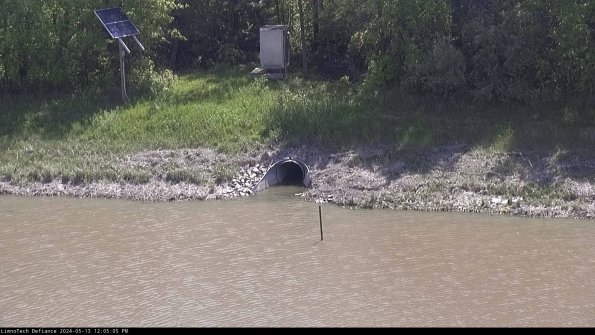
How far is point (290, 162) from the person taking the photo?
20.2 metres

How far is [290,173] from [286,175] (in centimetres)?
15

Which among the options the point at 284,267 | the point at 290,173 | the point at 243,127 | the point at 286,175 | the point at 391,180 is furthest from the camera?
the point at 243,127

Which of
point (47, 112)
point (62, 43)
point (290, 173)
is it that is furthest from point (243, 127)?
point (62, 43)

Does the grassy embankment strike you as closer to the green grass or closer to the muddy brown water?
the green grass

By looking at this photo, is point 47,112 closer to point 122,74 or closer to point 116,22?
point 122,74

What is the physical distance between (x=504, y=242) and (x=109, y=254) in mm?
6740

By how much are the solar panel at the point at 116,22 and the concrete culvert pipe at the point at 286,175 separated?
6.74 metres

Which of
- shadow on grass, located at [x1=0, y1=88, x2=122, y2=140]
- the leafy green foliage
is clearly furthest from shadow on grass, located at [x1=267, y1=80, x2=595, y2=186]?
the leafy green foliage

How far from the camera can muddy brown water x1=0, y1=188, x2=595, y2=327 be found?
12320mm

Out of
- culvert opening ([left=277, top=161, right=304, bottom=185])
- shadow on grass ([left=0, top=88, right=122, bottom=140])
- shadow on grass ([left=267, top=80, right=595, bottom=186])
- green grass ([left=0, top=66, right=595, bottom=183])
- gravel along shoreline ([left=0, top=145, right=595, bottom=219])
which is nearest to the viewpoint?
gravel along shoreline ([left=0, top=145, right=595, bottom=219])

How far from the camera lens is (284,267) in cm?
1427

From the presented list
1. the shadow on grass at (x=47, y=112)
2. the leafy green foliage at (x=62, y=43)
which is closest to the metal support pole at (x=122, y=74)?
the shadow on grass at (x=47, y=112)

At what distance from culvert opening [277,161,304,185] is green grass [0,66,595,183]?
85cm

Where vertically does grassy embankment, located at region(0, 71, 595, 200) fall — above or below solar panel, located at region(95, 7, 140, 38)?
below
